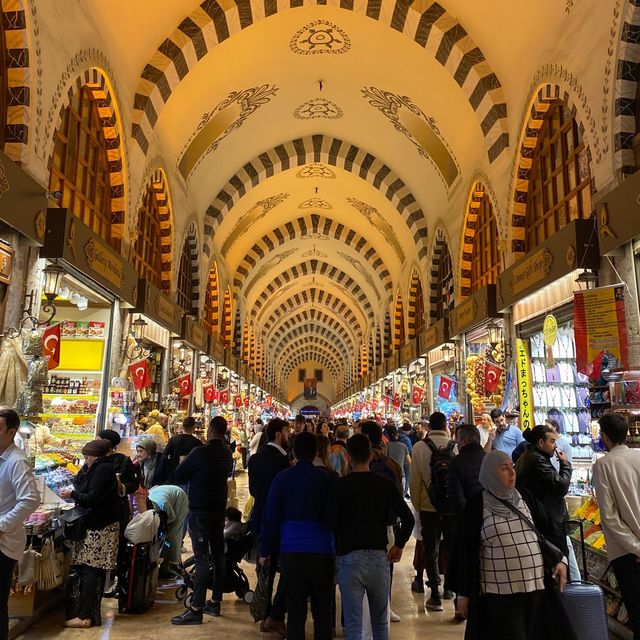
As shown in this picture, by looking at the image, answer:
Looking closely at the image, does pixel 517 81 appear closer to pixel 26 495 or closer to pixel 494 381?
pixel 494 381

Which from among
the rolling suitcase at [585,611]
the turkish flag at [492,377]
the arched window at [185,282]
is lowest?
the rolling suitcase at [585,611]

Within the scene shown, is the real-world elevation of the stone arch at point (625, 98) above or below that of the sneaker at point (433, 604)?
above

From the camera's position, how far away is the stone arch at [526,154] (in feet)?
21.3

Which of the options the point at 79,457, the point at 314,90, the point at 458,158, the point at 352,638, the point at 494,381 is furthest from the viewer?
the point at 314,90

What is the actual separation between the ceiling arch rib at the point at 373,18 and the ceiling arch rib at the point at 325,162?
4.63 meters

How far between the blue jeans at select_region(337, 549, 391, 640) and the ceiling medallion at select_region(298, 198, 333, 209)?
14.8 metres

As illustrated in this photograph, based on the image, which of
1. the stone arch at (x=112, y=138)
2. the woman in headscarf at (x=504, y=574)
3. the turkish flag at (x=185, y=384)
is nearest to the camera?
the woman in headscarf at (x=504, y=574)

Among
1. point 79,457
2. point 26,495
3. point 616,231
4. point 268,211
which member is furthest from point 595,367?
point 268,211

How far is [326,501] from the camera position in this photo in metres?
2.80

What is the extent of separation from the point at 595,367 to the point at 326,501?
3002 mm

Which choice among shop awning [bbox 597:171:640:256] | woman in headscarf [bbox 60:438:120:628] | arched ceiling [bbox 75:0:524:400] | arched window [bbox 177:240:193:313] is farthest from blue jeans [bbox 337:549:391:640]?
arched window [bbox 177:240:193:313]

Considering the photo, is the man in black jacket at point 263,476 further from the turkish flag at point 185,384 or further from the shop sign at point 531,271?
the turkish flag at point 185,384

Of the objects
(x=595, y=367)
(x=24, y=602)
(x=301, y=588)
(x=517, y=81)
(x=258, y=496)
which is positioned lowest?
(x=24, y=602)

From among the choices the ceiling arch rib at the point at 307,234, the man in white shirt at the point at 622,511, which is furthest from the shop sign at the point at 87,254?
the ceiling arch rib at the point at 307,234
